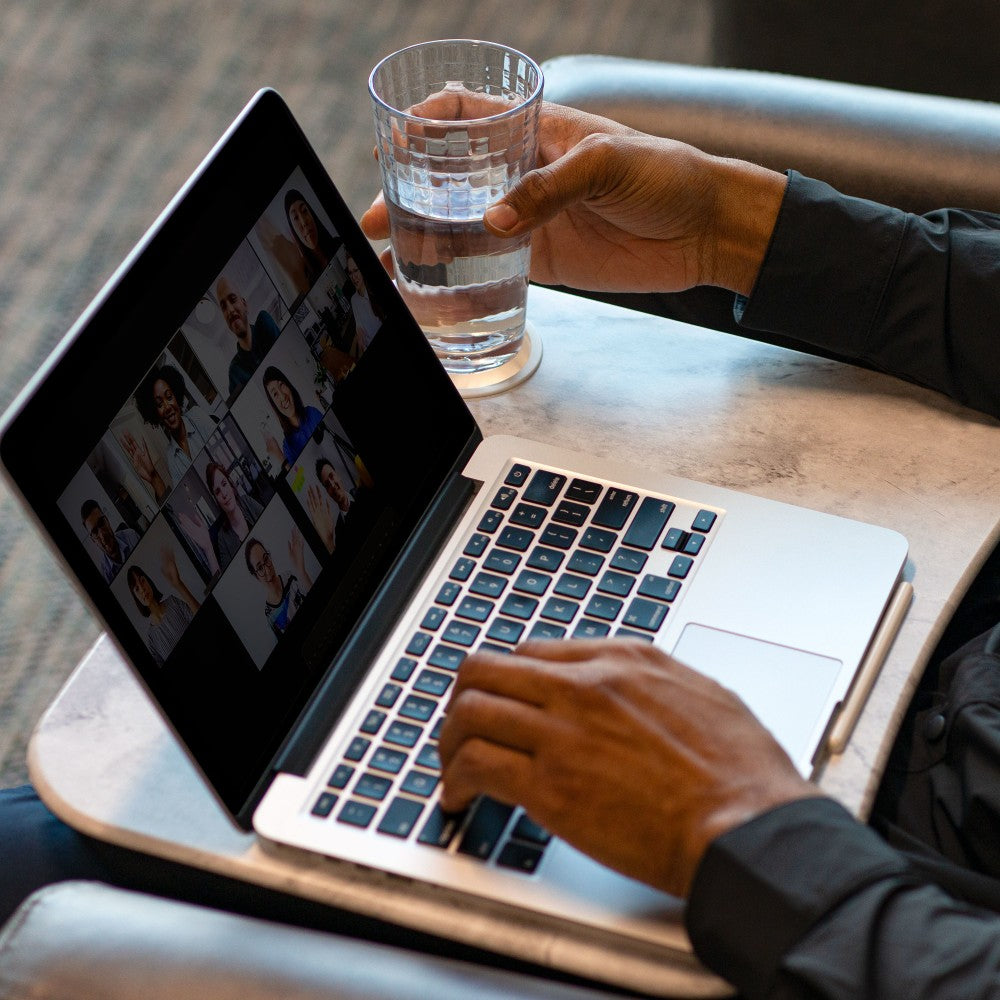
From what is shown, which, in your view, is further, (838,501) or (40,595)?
(40,595)

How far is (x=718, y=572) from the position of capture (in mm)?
814

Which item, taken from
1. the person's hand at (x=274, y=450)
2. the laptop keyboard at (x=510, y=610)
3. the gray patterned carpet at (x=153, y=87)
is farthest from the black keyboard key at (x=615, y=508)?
the gray patterned carpet at (x=153, y=87)

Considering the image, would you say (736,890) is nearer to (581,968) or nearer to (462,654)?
(581,968)

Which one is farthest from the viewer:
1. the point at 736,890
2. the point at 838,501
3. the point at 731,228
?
A: the point at 731,228

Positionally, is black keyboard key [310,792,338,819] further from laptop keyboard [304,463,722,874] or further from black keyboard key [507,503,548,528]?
black keyboard key [507,503,548,528]

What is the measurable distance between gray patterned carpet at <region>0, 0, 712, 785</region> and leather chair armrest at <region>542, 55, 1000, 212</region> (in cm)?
96

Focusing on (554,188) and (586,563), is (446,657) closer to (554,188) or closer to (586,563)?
(586,563)

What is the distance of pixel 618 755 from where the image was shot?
0.66 metres

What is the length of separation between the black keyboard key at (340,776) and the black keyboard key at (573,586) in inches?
7.0

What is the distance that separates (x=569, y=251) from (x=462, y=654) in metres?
0.41

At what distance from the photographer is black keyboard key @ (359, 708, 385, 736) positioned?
2.39ft

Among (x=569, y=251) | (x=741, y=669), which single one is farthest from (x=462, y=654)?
(x=569, y=251)

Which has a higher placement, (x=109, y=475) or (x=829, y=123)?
(x=109, y=475)

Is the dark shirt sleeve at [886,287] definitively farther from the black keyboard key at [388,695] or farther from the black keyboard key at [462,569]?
the black keyboard key at [388,695]
